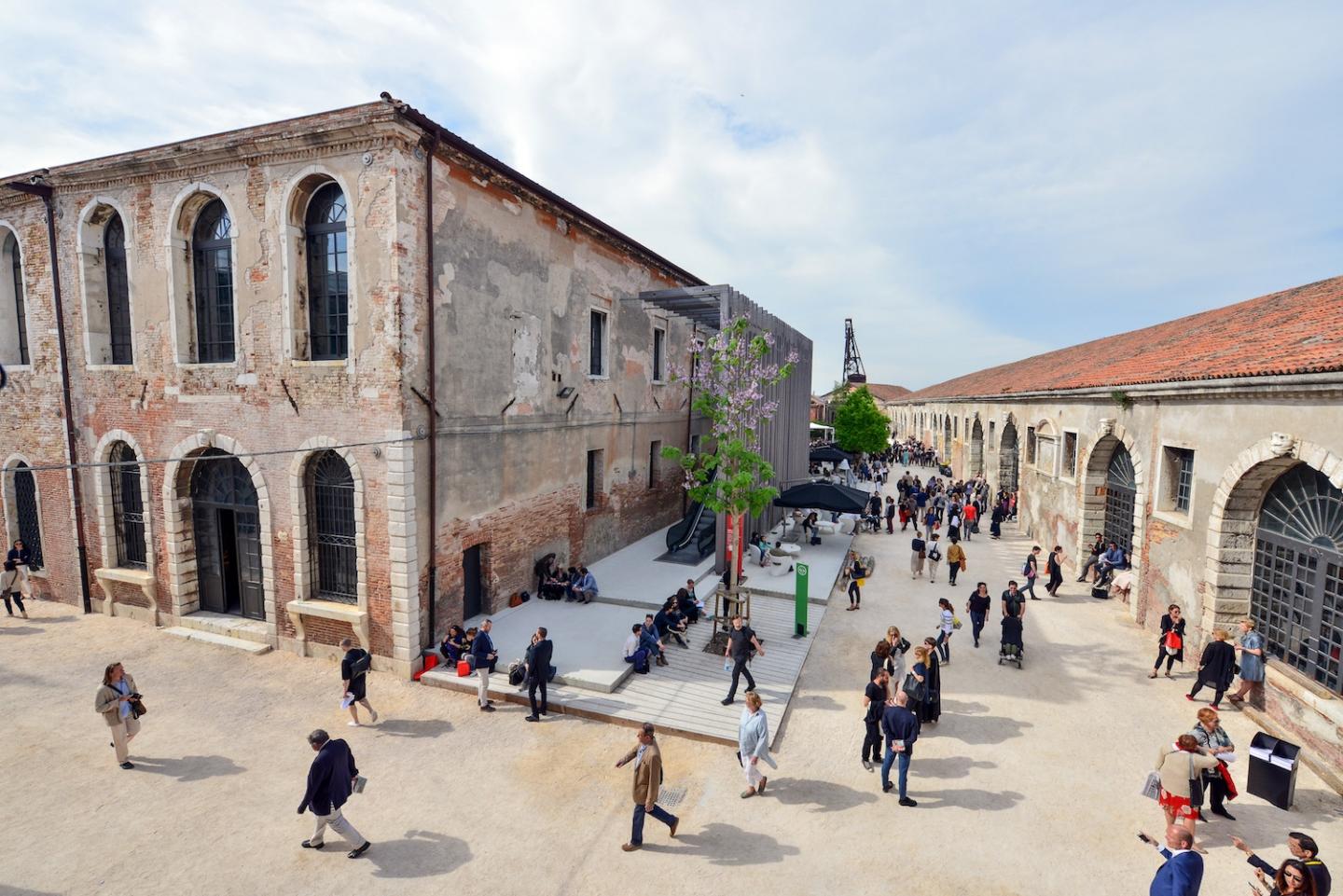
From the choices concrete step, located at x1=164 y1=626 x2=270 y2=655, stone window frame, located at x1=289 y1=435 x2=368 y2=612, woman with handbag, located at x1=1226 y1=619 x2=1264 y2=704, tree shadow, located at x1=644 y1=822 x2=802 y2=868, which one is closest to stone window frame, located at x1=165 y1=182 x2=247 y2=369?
stone window frame, located at x1=289 y1=435 x2=368 y2=612

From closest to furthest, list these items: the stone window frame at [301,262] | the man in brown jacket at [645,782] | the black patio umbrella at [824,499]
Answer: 1. the man in brown jacket at [645,782]
2. the stone window frame at [301,262]
3. the black patio umbrella at [824,499]

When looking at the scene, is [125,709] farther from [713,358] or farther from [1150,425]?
[1150,425]

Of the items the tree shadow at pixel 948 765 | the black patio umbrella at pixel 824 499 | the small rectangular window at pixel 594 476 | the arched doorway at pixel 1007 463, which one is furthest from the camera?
the arched doorway at pixel 1007 463

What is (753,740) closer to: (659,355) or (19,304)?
(659,355)

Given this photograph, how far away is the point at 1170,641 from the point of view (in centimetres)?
1118

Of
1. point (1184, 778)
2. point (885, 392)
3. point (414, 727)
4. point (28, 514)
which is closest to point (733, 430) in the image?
point (414, 727)

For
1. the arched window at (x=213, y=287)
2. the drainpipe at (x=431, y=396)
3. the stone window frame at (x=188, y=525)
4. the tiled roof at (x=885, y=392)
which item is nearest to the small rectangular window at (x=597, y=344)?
the drainpipe at (x=431, y=396)

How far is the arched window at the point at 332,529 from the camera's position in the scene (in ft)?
37.4

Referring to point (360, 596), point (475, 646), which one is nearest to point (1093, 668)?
point (475, 646)

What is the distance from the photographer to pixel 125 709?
8305 millimetres

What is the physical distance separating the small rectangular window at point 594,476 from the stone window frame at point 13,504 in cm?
1250

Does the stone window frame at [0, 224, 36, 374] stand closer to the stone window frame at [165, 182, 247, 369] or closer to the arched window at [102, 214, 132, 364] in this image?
the arched window at [102, 214, 132, 364]

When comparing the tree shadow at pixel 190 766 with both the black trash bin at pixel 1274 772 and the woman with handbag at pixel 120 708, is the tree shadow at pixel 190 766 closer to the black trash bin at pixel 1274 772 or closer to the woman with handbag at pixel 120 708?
the woman with handbag at pixel 120 708

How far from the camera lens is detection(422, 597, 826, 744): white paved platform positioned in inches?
378
